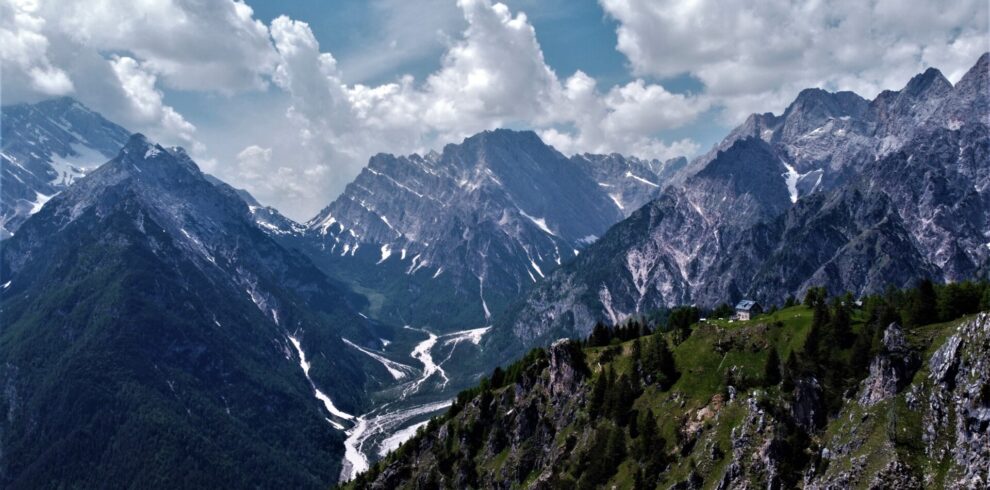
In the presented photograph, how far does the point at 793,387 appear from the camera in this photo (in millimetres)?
114188

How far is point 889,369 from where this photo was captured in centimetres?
10281

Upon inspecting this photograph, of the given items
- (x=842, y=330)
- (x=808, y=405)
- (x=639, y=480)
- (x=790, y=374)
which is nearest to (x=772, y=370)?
(x=790, y=374)

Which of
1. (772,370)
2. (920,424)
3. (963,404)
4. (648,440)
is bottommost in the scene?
(920,424)

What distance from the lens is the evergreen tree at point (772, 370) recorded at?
119 m

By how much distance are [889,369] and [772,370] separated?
20.0 meters

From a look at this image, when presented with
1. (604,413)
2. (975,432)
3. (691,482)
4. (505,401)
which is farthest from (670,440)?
(505,401)

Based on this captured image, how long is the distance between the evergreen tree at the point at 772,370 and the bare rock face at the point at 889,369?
1500 cm

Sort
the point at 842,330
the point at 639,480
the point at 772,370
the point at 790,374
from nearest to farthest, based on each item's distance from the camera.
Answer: the point at 790,374 < the point at 842,330 < the point at 772,370 < the point at 639,480

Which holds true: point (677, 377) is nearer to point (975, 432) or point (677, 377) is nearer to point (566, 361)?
point (566, 361)

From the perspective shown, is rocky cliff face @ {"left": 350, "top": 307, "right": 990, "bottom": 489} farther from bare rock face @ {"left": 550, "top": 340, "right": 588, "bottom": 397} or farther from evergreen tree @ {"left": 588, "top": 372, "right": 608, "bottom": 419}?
evergreen tree @ {"left": 588, "top": 372, "right": 608, "bottom": 419}

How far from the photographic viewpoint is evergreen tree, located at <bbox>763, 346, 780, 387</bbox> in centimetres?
11919

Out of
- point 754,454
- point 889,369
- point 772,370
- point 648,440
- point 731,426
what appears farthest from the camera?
point 648,440

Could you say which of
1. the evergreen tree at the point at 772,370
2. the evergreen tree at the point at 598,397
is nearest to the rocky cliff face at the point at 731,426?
the evergreen tree at the point at 598,397

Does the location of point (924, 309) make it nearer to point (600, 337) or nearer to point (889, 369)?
point (889, 369)
